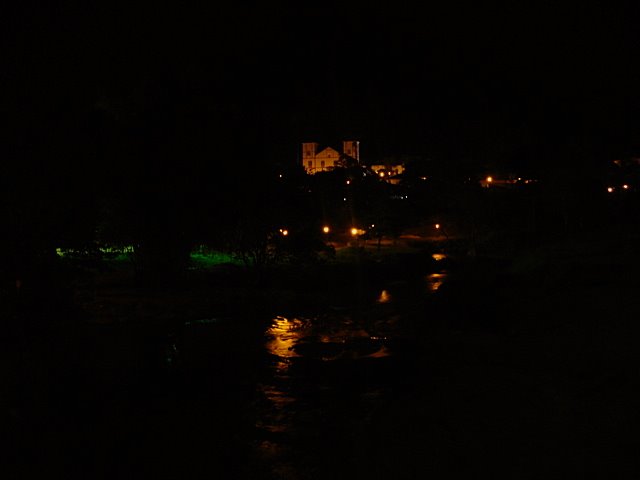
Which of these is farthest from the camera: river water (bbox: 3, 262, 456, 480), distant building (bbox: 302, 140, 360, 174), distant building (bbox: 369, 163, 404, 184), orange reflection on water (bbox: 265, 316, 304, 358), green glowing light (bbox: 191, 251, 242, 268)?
distant building (bbox: 302, 140, 360, 174)

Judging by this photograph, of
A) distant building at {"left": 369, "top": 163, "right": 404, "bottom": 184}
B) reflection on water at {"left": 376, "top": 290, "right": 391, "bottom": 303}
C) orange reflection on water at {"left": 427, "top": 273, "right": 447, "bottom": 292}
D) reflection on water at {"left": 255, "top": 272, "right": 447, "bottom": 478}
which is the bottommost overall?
reflection on water at {"left": 255, "top": 272, "right": 447, "bottom": 478}

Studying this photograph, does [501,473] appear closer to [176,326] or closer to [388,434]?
[388,434]

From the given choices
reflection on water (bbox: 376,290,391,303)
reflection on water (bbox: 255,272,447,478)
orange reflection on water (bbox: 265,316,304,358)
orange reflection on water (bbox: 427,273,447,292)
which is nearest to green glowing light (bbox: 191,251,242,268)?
reflection on water (bbox: 376,290,391,303)

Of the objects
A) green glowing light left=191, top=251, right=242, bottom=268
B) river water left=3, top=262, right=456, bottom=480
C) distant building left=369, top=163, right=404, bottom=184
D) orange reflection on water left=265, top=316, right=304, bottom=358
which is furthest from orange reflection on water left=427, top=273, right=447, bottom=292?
distant building left=369, top=163, right=404, bottom=184

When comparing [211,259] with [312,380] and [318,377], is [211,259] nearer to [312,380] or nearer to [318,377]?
[318,377]

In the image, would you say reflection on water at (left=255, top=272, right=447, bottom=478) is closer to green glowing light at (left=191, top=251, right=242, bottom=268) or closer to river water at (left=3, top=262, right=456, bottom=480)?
river water at (left=3, top=262, right=456, bottom=480)

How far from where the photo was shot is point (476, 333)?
1431 cm

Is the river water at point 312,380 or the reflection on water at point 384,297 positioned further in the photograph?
the reflection on water at point 384,297

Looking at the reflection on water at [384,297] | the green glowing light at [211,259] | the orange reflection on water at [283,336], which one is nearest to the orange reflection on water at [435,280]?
the reflection on water at [384,297]

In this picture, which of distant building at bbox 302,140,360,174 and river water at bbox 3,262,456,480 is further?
distant building at bbox 302,140,360,174

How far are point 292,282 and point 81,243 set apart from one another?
15.5 meters

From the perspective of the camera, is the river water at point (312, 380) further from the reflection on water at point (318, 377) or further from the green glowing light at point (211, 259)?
the green glowing light at point (211, 259)

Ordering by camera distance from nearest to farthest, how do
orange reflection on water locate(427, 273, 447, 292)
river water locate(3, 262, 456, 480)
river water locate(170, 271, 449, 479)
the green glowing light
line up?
river water locate(3, 262, 456, 480)
river water locate(170, 271, 449, 479)
orange reflection on water locate(427, 273, 447, 292)
the green glowing light

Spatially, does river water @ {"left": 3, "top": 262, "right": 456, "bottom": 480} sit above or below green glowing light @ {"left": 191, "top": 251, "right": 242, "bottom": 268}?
below
